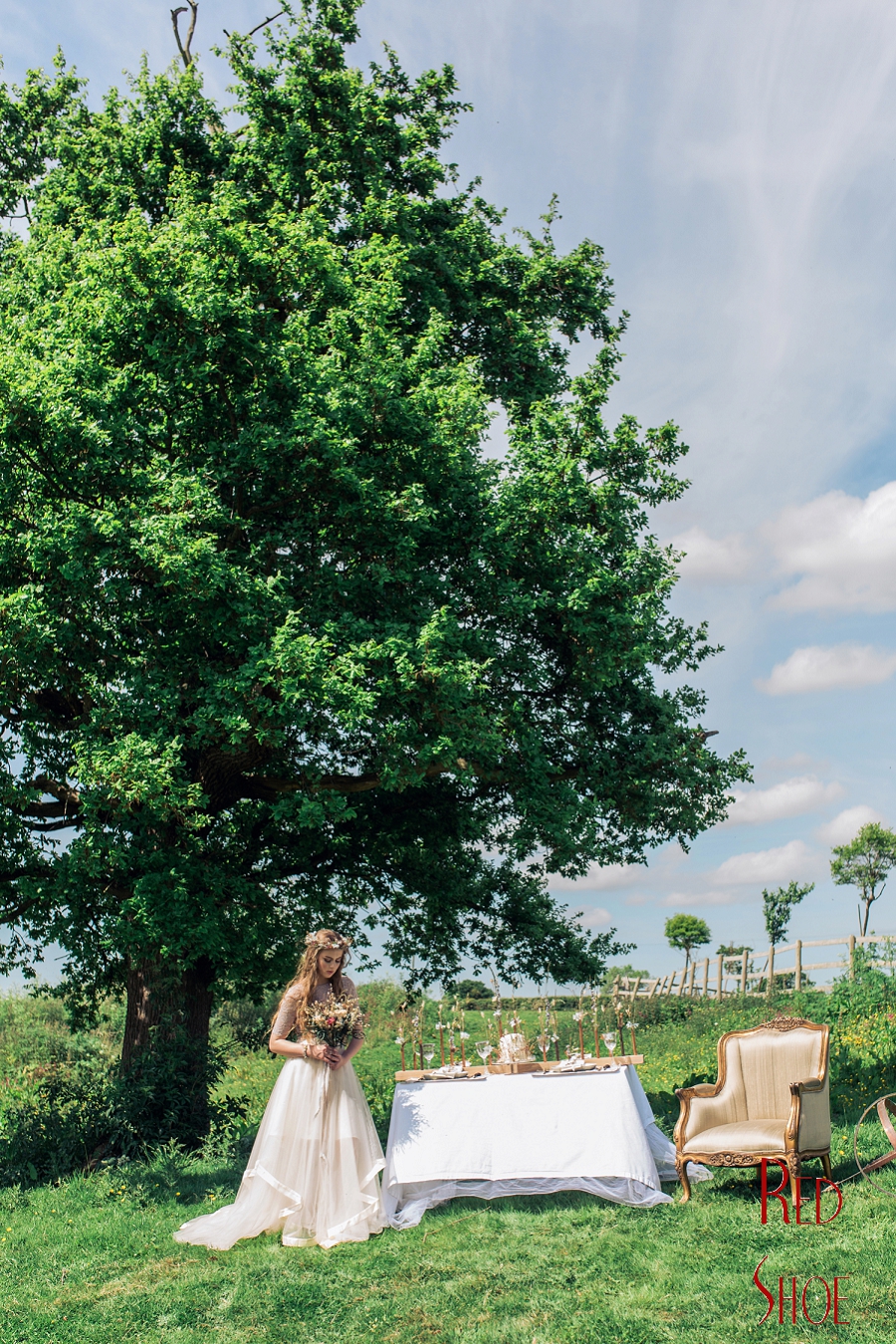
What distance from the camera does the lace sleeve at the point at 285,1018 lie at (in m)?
8.01

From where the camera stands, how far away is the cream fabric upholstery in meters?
8.30

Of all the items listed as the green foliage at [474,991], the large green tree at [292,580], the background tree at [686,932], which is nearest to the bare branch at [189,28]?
the large green tree at [292,580]

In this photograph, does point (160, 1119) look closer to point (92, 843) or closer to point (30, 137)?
point (92, 843)

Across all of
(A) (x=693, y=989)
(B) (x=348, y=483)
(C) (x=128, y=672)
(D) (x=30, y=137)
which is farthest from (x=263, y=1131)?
(A) (x=693, y=989)

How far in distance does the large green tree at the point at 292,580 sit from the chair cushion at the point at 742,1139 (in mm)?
4083

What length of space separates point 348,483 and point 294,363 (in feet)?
5.74

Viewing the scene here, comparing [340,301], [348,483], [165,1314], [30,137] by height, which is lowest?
[165,1314]

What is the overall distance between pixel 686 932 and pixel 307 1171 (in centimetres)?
5151

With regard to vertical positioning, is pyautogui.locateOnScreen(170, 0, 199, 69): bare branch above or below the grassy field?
above

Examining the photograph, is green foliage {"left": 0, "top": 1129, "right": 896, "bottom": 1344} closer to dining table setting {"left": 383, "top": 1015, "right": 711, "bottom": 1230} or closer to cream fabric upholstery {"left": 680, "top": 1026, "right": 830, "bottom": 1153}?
dining table setting {"left": 383, "top": 1015, "right": 711, "bottom": 1230}

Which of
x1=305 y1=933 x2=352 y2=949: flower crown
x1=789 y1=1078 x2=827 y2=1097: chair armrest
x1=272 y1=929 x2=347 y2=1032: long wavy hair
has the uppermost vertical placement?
x1=305 y1=933 x2=352 y2=949: flower crown

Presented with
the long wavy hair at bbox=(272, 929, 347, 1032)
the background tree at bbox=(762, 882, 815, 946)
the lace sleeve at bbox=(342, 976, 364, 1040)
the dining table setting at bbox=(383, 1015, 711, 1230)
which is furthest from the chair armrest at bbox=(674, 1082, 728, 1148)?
the background tree at bbox=(762, 882, 815, 946)

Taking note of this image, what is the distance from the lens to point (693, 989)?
33094 millimetres

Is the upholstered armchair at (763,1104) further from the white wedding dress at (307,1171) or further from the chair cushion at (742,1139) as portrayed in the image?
the white wedding dress at (307,1171)
